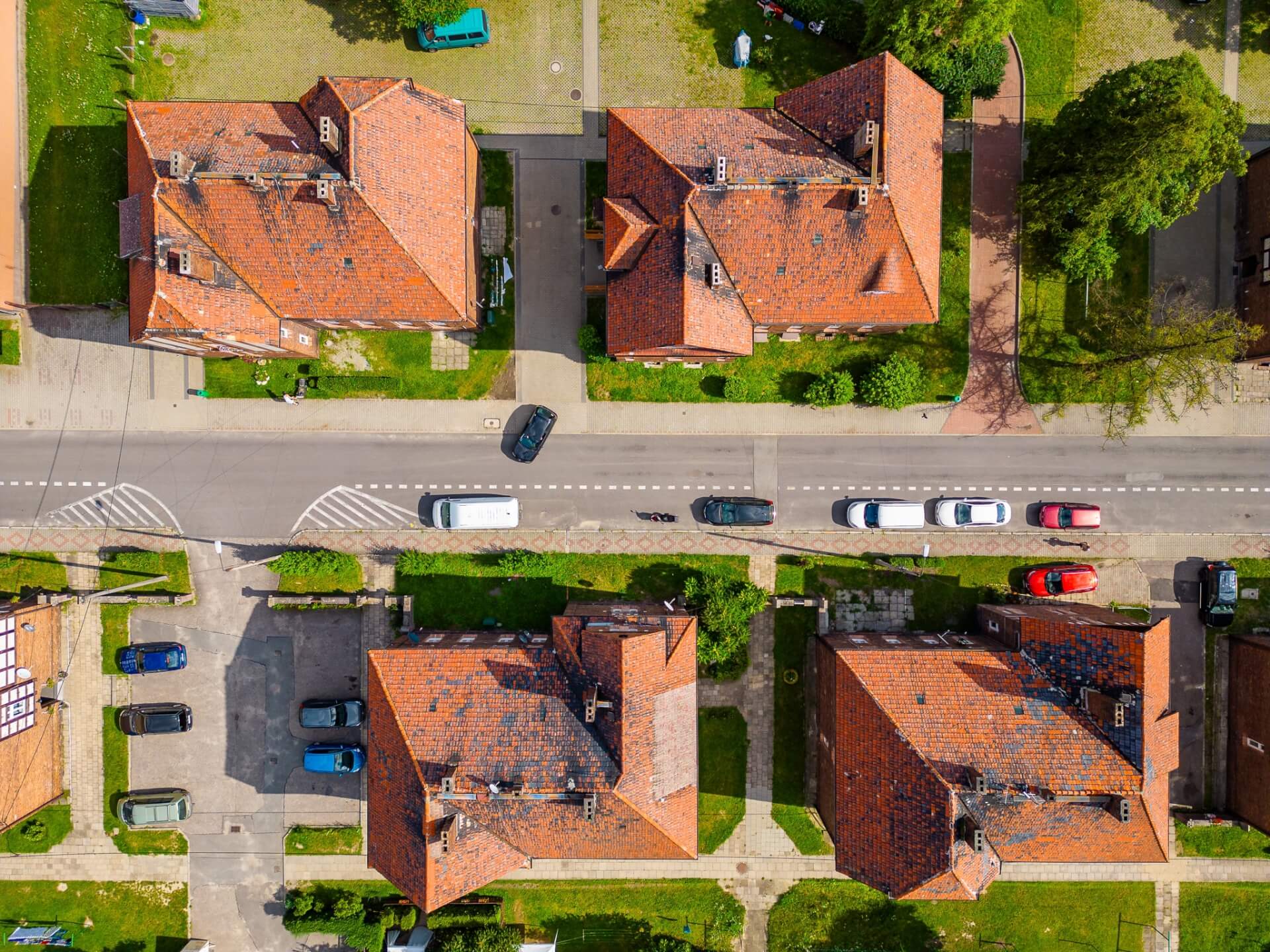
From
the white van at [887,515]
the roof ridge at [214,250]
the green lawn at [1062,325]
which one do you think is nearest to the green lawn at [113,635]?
the roof ridge at [214,250]

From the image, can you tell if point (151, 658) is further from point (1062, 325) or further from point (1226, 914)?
point (1226, 914)

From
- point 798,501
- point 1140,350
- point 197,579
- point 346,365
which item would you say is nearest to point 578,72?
point 346,365

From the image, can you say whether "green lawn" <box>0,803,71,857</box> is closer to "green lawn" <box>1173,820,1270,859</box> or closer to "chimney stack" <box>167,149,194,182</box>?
"chimney stack" <box>167,149,194,182</box>

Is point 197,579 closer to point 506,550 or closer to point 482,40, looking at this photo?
point 506,550

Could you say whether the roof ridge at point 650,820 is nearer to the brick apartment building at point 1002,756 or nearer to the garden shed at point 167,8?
the brick apartment building at point 1002,756

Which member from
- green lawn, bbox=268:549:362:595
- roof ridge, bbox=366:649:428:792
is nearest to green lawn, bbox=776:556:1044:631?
roof ridge, bbox=366:649:428:792
